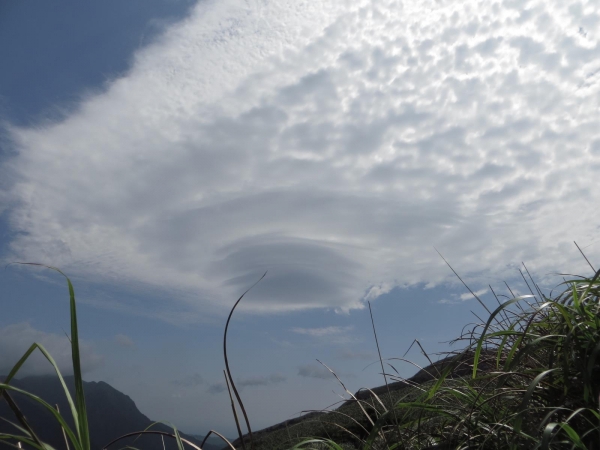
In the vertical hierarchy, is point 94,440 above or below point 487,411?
above

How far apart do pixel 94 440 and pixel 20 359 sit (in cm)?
41

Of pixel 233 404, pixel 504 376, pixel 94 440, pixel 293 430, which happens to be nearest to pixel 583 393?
pixel 504 376

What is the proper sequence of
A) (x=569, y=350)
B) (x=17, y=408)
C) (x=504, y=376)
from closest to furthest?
(x=17, y=408) → (x=504, y=376) → (x=569, y=350)

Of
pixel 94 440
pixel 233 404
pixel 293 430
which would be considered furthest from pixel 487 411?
pixel 293 430

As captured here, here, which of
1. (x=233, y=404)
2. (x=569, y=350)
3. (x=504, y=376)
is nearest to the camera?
(x=233, y=404)

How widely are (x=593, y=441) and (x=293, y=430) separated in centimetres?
504

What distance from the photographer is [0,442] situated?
1654mm

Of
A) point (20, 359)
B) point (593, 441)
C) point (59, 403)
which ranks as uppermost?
point (20, 359)

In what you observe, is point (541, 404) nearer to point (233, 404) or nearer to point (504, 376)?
point (504, 376)

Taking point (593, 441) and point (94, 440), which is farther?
point (94, 440)

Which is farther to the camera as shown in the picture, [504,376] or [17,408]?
[504,376]

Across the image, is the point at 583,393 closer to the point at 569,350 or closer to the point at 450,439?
the point at 569,350

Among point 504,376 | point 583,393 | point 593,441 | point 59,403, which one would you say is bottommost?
point 593,441

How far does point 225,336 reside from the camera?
1.62 meters
